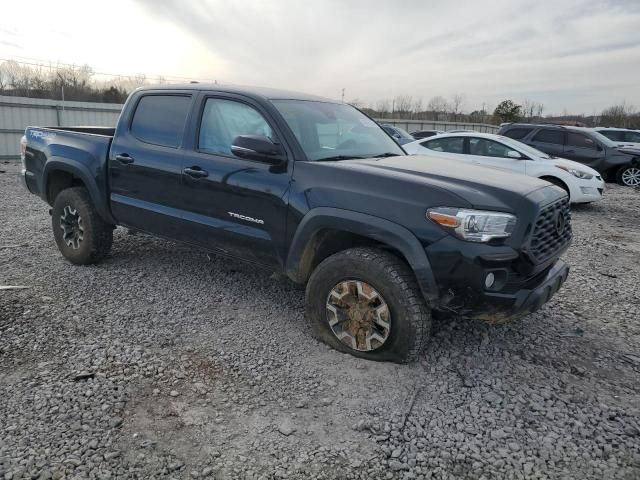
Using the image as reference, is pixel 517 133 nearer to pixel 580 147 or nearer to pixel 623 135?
pixel 580 147

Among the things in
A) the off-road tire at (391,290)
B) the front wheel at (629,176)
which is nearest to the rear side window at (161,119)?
the off-road tire at (391,290)

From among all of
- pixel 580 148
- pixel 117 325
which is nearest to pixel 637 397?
pixel 117 325

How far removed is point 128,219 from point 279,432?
9.20ft

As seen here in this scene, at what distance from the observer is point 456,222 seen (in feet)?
9.52

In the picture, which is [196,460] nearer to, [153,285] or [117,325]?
[117,325]

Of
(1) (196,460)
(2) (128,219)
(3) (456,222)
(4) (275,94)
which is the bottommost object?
(1) (196,460)

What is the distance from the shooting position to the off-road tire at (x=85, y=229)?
16.1 ft

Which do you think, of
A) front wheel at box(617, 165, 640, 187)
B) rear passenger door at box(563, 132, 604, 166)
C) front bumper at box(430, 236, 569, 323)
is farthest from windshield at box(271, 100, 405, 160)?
front wheel at box(617, 165, 640, 187)

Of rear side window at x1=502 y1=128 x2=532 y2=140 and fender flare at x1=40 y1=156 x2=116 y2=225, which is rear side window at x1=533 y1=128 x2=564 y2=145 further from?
fender flare at x1=40 y1=156 x2=116 y2=225

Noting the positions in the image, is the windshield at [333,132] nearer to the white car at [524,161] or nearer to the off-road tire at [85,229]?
the off-road tire at [85,229]

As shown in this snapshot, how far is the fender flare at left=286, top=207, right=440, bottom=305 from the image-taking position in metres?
3.00

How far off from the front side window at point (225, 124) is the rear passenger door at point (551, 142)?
11071mm

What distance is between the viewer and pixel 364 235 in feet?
10.5

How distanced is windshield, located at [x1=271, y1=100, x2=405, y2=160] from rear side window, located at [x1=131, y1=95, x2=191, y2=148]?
3.12ft
